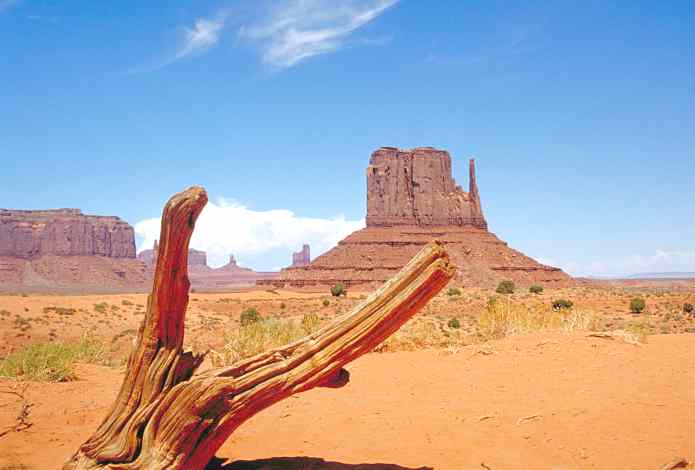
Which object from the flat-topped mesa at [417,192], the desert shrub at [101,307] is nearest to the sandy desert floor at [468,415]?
→ the desert shrub at [101,307]

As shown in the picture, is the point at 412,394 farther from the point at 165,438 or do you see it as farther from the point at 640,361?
the point at 165,438

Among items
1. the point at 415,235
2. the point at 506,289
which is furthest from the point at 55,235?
the point at 506,289

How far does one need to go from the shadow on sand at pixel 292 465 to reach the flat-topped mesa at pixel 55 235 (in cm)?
14807

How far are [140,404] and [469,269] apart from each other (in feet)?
266

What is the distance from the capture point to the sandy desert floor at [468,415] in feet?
20.7

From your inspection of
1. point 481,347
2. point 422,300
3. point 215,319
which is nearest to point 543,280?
point 215,319

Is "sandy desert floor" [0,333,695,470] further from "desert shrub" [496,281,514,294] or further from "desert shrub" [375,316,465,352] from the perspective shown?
"desert shrub" [496,281,514,294]

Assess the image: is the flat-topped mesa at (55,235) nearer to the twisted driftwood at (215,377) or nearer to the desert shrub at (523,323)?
the desert shrub at (523,323)

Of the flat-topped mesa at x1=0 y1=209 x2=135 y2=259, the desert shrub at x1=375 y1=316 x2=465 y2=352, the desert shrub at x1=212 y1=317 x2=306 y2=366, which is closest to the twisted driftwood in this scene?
the desert shrub at x1=212 y1=317 x2=306 y2=366

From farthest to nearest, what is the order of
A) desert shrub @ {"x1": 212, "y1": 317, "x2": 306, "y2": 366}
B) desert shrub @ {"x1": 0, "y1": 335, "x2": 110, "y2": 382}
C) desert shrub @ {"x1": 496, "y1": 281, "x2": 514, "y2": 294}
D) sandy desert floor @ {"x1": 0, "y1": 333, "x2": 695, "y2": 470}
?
desert shrub @ {"x1": 496, "y1": 281, "x2": 514, "y2": 294} → desert shrub @ {"x1": 212, "y1": 317, "x2": 306, "y2": 366} → desert shrub @ {"x1": 0, "y1": 335, "x2": 110, "y2": 382} → sandy desert floor @ {"x1": 0, "y1": 333, "x2": 695, "y2": 470}

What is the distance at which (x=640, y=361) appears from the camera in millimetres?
10438

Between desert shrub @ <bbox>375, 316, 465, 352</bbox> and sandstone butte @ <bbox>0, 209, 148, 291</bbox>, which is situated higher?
sandstone butte @ <bbox>0, 209, 148, 291</bbox>

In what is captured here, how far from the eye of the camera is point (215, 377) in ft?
16.8

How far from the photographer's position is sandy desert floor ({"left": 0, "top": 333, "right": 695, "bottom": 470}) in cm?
630
